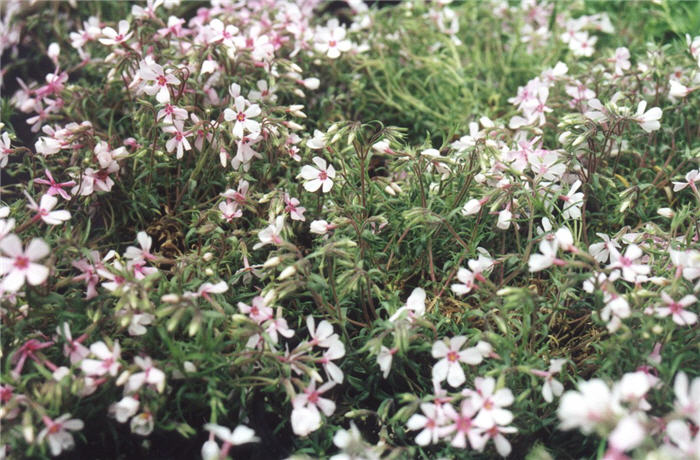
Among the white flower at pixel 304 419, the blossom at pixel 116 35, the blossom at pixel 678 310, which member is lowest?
the white flower at pixel 304 419

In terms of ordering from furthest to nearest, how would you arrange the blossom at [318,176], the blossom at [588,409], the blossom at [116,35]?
1. the blossom at [116,35]
2. the blossom at [318,176]
3. the blossom at [588,409]

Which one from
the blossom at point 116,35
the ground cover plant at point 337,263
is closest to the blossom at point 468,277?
the ground cover plant at point 337,263

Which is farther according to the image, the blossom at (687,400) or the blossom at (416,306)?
the blossom at (416,306)

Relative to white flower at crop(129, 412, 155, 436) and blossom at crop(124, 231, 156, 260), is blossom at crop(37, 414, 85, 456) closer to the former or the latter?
white flower at crop(129, 412, 155, 436)

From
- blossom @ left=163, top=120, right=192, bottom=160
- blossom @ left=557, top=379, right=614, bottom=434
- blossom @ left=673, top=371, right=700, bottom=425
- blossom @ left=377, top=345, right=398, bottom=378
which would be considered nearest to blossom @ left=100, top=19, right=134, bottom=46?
blossom @ left=163, top=120, right=192, bottom=160

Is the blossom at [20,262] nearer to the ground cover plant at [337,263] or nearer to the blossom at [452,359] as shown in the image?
the ground cover plant at [337,263]

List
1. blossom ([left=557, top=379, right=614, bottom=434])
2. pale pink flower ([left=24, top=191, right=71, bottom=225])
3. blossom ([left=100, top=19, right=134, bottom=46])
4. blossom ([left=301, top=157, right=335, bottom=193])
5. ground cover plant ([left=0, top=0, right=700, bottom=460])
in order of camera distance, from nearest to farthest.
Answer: blossom ([left=557, top=379, right=614, bottom=434]) → ground cover plant ([left=0, top=0, right=700, bottom=460]) → pale pink flower ([left=24, top=191, right=71, bottom=225]) → blossom ([left=301, top=157, right=335, bottom=193]) → blossom ([left=100, top=19, right=134, bottom=46])

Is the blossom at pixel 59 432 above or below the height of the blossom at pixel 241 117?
below

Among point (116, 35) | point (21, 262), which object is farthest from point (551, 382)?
point (116, 35)

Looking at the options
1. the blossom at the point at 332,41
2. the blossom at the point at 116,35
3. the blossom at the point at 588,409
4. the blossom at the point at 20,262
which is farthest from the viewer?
the blossom at the point at 332,41
